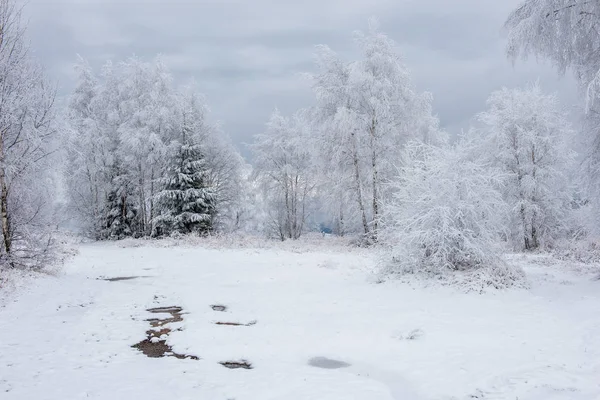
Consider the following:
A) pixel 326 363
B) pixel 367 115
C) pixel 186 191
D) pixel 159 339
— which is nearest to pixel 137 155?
pixel 186 191

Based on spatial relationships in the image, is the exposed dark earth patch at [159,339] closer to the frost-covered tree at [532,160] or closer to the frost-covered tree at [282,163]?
the frost-covered tree at [532,160]

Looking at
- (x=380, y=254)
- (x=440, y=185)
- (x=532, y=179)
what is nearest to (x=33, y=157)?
(x=380, y=254)

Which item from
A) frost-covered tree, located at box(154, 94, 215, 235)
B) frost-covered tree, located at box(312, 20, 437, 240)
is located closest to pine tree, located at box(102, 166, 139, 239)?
frost-covered tree, located at box(154, 94, 215, 235)

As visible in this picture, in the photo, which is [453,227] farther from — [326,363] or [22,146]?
[22,146]

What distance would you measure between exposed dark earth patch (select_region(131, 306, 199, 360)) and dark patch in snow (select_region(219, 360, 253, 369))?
1.87 feet

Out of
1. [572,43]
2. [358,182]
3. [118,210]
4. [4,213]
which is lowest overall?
[118,210]

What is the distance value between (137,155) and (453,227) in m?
21.8

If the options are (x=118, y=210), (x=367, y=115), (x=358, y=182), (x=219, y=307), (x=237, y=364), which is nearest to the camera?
(x=237, y=364)

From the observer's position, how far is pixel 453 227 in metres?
11.4

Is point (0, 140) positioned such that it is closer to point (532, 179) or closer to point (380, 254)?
point (380, 254)

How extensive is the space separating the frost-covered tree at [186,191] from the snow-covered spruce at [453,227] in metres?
A: 17.0

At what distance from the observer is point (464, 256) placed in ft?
37.8

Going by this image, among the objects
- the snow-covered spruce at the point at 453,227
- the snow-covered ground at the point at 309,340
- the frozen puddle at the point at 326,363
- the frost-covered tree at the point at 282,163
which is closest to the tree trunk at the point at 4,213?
the snow-covered ground at the point at 309,340

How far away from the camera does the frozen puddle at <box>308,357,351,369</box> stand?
22.7ft
